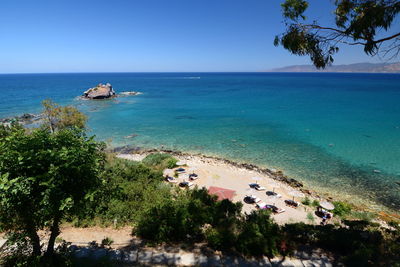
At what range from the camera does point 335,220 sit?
16234 millimetres

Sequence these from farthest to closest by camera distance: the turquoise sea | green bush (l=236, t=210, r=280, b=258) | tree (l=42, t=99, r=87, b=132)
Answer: tree (l=42, t=99, r=87, b=132) → the turquoise sea → green bush (l=236, t=210, r=280, b=258)

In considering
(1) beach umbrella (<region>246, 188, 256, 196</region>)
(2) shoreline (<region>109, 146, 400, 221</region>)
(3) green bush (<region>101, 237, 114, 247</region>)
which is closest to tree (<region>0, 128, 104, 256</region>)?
(3) green bush (<region>101, 237, 114, 247</region>)

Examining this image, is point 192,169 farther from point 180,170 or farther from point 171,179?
point 171,179

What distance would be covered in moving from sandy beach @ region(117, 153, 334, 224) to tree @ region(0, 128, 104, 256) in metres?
13.8

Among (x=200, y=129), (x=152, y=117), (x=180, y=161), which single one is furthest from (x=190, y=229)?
(x=152, y=117)

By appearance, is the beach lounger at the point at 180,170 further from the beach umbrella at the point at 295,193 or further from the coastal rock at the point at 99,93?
the coastal rock at the point at 99,93

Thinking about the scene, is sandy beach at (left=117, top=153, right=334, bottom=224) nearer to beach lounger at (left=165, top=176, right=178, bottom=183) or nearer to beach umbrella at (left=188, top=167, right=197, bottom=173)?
beach umbrella at (left=188, top=167, right=197, bottom=173)

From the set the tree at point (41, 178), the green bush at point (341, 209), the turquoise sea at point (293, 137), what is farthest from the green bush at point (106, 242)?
the turquoise sea at point (293, 137)

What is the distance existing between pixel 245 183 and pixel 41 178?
1831 cm

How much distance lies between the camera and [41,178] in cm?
557

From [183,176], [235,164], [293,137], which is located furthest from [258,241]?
[293,137]

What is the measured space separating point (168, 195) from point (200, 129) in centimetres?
2593

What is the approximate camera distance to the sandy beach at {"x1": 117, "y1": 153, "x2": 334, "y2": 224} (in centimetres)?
1690

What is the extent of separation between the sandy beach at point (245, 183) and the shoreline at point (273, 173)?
0.42 feet
